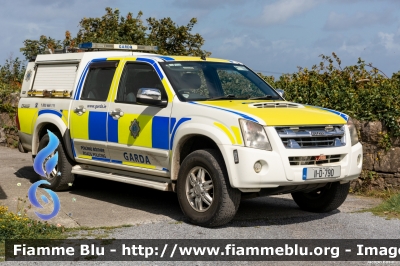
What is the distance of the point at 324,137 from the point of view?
7508 millimetres

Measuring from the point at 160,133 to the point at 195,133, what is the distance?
2.02 ft

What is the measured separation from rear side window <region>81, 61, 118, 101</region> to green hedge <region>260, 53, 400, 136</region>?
3.28 meters

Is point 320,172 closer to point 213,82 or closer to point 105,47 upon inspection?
point 213,82

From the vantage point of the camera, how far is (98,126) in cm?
885

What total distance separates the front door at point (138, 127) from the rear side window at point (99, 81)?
28 cm

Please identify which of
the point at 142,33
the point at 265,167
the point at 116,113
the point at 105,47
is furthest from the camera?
the point at 142,33

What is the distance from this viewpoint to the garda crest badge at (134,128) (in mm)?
8234

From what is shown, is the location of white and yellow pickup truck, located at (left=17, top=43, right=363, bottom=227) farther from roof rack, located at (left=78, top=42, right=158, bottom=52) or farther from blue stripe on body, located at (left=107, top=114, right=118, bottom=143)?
roof rack, located at (left=78, top=42, right=158, bottom=52)

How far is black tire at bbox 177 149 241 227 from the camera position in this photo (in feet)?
23.5

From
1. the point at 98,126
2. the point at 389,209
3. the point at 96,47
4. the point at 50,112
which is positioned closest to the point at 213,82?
the point at 98,126

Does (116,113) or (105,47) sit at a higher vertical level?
(105,47)

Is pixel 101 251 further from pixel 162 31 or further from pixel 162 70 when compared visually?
pixel 162 31

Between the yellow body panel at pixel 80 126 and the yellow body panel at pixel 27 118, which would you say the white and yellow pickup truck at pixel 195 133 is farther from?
the yellow body panel at pixel 27 118

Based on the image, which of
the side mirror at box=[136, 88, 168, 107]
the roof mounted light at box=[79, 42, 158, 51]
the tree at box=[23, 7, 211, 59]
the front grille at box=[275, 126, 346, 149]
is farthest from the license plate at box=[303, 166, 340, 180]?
the tree at box=[23, 7, 211, 59]
